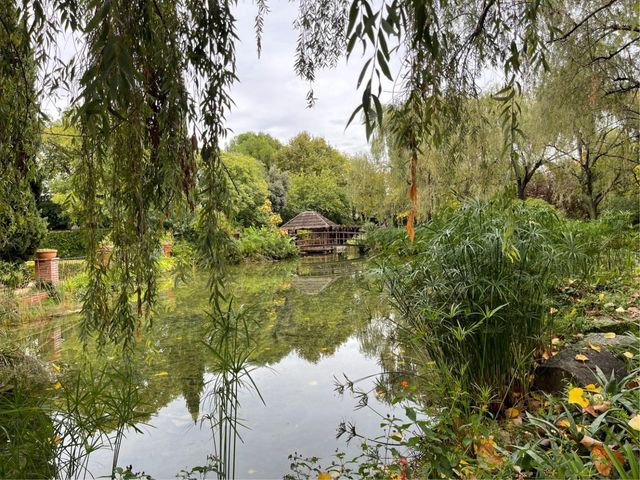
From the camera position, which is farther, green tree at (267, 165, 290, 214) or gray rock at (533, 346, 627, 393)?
green tree at (267, 165, 290, 214)

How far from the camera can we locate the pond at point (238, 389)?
8.04 feet

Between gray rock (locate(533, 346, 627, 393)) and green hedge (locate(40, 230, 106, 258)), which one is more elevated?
green hedge (locate(40, 230, 106, 258))

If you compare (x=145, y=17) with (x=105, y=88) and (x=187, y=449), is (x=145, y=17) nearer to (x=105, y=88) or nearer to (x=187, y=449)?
(x=105, y=88)

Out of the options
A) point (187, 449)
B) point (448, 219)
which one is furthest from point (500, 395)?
point (187, 449)

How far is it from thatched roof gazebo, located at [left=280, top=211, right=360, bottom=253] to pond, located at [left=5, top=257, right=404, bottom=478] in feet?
40.7

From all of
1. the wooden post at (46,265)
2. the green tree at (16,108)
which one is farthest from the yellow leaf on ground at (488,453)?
the wooden post at (46,265)

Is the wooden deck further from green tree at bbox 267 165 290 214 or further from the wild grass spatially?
the wild grass

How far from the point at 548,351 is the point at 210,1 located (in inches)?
110

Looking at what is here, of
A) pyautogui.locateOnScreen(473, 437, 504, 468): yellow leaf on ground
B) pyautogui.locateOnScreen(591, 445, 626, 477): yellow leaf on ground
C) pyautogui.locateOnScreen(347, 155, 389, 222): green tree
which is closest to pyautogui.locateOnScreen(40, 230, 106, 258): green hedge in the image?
pyautogui.locateOnScreen(347, 155, 389, 222): green tree

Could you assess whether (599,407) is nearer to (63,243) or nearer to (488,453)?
(488,453)

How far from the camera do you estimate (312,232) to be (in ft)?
65.9

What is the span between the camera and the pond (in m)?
2.45

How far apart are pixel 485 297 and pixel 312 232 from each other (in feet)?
58.0

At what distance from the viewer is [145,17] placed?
52.2 inches
